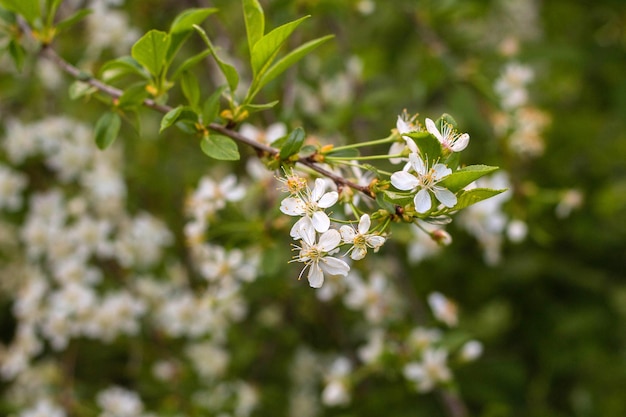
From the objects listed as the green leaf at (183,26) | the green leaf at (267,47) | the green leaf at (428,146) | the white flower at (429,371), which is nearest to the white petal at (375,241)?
the green leaf at (428,146)

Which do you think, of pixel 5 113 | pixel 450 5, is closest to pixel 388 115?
pixel 450 5

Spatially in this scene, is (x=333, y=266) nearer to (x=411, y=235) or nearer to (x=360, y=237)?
(x=360, y=237)

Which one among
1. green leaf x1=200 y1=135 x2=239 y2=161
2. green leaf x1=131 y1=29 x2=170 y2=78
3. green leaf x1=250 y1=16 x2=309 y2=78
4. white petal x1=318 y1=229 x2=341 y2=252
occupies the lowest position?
white petal x1=318 y1=229 x2=341 y2=252

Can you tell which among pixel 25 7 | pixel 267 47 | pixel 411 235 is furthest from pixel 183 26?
pixel 411 235

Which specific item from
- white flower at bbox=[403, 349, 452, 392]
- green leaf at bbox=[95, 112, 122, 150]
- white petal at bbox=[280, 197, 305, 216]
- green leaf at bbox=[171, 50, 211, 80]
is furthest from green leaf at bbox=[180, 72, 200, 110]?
white flower at bbox=[403, 349, 452, 392]

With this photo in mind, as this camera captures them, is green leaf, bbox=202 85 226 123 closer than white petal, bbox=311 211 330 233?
No

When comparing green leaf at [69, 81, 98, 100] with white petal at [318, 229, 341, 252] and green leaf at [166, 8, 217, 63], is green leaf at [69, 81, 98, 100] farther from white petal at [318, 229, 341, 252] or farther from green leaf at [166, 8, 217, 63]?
white petal at [318, 229, 341, 252]
